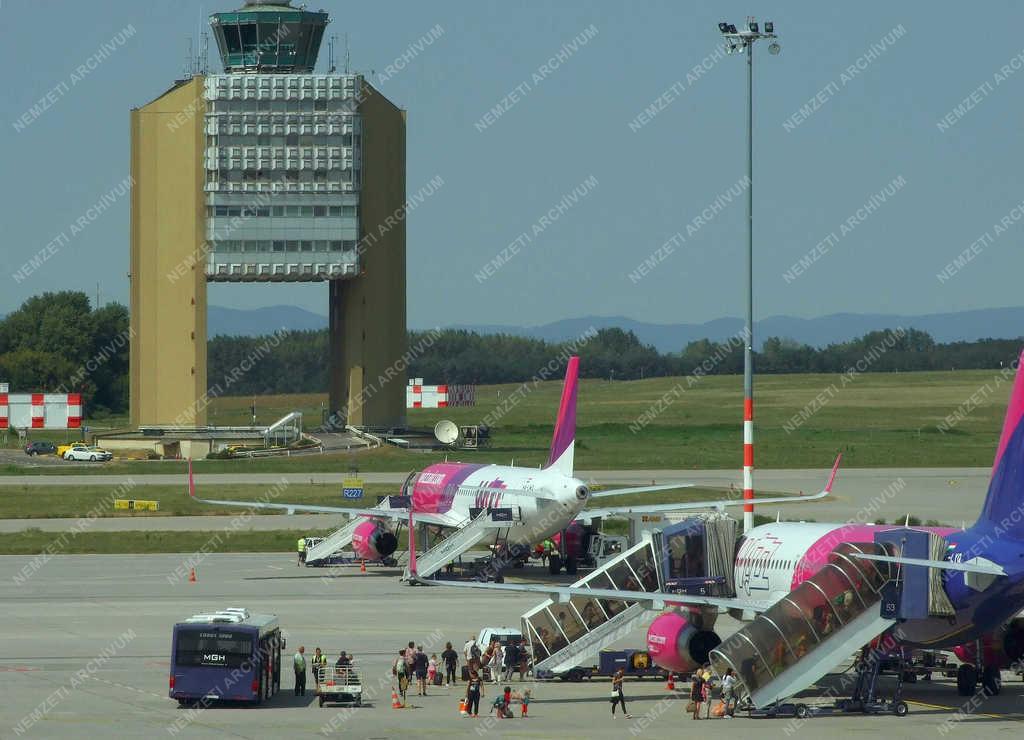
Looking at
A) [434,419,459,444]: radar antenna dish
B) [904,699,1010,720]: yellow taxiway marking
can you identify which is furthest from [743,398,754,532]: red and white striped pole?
[434,419,459,444]: radar antenna dish

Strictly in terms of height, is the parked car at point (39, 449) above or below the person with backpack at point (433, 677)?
above

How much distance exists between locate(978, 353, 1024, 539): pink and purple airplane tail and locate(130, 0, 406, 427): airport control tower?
322 feet

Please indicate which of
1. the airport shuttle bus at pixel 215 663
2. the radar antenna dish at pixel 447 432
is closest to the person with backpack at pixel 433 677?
the airport shuttle bus at pixel 215 663

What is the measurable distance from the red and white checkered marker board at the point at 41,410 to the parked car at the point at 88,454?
59.3 meters

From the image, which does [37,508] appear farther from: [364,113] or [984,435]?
[984,435]

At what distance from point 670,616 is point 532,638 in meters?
3.78

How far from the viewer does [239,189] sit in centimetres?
13488

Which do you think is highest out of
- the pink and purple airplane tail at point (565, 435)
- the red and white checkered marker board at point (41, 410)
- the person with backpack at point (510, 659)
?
the red and white checkered marker board at point (41, 410)

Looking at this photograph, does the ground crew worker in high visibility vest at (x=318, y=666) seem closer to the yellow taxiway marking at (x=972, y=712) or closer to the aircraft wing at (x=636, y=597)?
the aircraft wing at (x=636, y=597)

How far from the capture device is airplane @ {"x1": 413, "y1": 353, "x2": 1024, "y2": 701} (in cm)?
4059

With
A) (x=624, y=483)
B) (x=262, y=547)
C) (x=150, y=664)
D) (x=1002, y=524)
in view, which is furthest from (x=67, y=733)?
(x=624, y=483)

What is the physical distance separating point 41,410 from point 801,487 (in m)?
115

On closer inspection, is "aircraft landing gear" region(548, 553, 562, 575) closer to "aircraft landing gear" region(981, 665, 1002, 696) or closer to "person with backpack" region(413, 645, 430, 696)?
"person with backpack" region(413, 645, 430, 696)

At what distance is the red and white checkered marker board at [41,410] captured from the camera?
191750 mm
